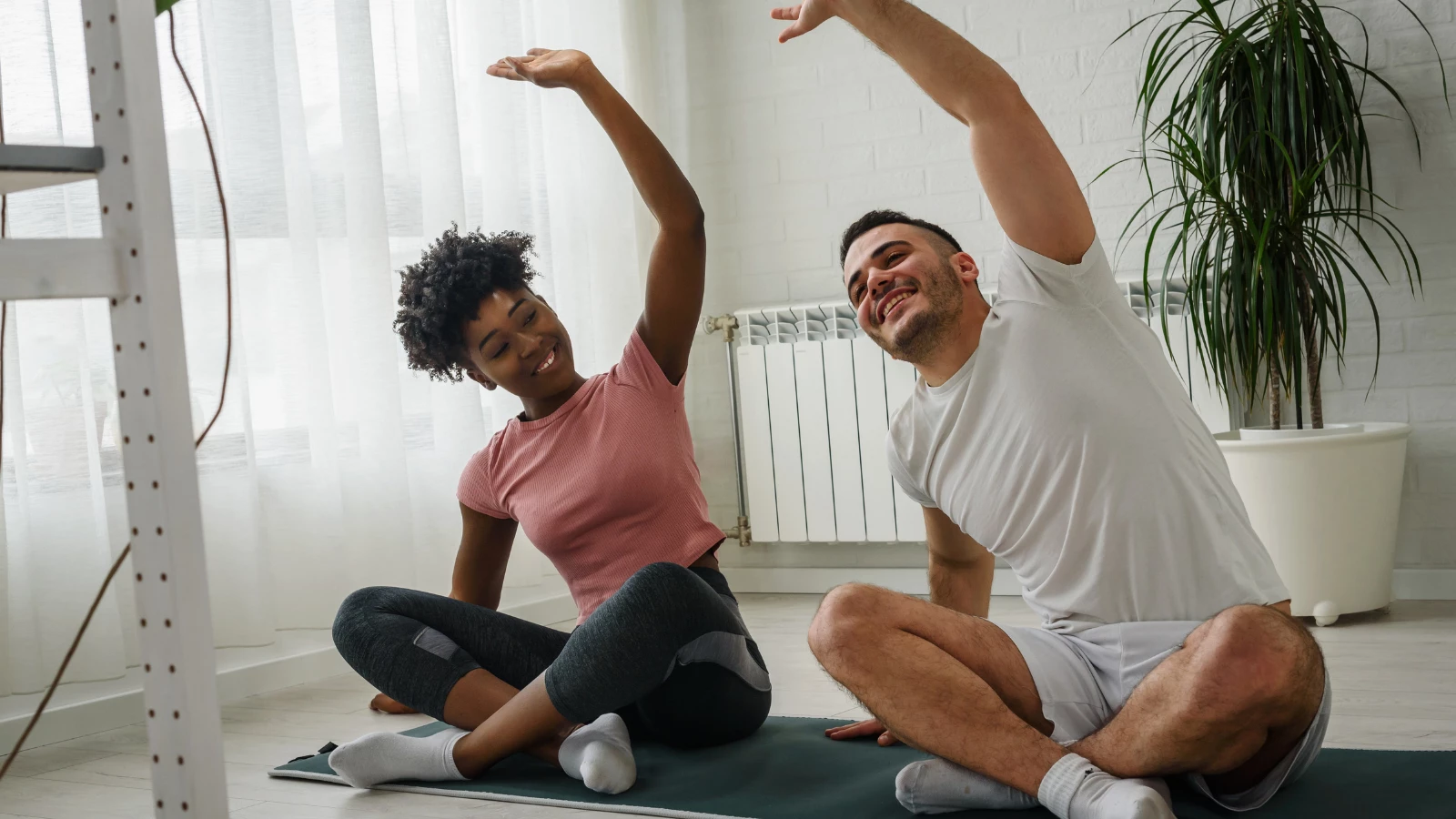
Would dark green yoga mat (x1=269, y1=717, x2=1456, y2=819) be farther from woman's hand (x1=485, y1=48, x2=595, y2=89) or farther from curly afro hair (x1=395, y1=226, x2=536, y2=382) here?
woman's hand (x1=485, y1=48, x2=595, y2=89)

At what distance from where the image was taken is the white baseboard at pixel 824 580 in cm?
344

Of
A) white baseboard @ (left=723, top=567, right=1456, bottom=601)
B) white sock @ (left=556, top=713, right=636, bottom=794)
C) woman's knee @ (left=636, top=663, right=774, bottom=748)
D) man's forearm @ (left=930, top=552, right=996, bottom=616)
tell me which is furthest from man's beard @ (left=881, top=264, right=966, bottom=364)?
white baseboard @ (left=723, top=567, right=1456, bottom=601)

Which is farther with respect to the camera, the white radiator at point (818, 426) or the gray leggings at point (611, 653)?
the white radiator at point (818, 426)

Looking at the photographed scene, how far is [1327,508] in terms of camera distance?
8.89 ft

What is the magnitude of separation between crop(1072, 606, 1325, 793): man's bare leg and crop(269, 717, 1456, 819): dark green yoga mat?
0.34 ft

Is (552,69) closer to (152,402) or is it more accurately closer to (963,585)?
(963,585)

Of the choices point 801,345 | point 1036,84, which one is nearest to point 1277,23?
point 1036,84

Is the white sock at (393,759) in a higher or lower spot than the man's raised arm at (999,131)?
lower

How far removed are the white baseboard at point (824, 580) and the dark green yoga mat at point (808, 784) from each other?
1.47 m

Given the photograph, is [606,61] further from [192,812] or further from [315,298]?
[192,812]

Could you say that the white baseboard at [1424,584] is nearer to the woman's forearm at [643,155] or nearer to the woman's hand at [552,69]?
the woman's forearm at [643,155]

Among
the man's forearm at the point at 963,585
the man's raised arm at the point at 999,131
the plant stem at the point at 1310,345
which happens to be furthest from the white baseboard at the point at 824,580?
the man's raised arm at the point at 999,131

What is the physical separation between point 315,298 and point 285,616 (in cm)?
70

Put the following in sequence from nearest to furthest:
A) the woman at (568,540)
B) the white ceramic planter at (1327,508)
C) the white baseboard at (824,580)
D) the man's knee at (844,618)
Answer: the man's knee at (844,618), the woman at (568,540), the white ceramic planter at (1327,508), the white baseboard at (824,580)
